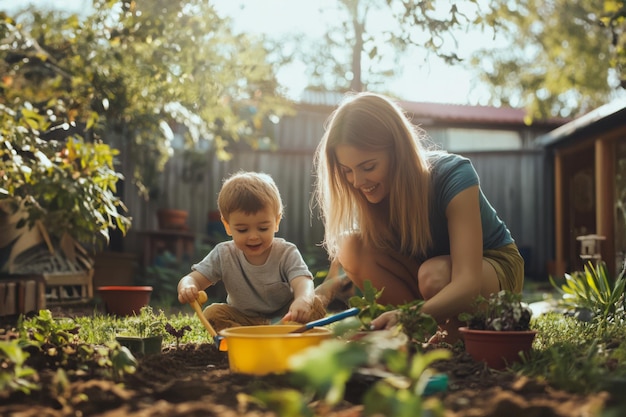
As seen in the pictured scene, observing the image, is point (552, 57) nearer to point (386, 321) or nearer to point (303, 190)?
point (303, 190)

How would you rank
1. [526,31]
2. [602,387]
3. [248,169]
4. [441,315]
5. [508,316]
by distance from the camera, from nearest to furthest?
[602,387]
[508,316]
[441,315]
[248,169]
[526,31]

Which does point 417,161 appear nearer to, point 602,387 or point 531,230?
point 602,387

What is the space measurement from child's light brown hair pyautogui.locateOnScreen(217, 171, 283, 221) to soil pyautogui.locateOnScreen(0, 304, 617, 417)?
72 cm

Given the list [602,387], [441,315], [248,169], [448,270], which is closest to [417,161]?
[448,270]

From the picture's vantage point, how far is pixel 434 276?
2.45m

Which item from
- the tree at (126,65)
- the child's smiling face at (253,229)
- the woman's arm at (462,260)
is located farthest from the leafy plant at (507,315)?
the tree at (126,65)

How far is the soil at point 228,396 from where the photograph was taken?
3.70ft

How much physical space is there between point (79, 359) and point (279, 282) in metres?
→ 1.07

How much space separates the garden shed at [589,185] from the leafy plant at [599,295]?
5.35 feet

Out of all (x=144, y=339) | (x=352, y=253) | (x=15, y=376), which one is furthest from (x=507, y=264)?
(x=15, y=376)

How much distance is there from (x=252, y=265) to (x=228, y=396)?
1.32 m

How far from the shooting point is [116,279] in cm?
624

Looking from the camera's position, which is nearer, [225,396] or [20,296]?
[225,396]

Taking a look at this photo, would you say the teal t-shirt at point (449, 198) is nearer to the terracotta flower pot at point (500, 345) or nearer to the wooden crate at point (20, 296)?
the terracotta flower pot at point (500, 345)
